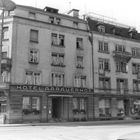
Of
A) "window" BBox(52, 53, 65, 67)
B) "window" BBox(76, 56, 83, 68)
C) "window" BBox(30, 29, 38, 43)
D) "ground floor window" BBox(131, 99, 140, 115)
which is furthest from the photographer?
"ground floor window" BBox(131, 99, 140, 115)

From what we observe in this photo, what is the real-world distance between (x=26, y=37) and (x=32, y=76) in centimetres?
557

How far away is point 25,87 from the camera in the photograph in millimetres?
33719

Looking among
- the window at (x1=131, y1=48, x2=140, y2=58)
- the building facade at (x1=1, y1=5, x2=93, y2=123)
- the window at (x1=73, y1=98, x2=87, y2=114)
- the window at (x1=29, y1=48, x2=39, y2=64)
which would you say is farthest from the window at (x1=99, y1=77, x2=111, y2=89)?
the window at (x1=29, y1=48, x2=39, y2=64)

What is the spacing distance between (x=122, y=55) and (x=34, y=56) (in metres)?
16.2

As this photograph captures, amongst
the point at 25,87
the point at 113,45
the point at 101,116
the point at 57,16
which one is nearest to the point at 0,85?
the point at 25,87

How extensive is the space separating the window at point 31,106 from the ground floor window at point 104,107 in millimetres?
10969

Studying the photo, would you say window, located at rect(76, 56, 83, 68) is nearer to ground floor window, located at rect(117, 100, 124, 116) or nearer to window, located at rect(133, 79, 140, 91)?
ground floor window, located at rect(117, 100, 124, 116)

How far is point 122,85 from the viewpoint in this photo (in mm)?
44156

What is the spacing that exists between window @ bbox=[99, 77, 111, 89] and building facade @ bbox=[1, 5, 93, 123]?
240 centimetres

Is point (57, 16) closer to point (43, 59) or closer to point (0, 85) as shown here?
point (43, 59)

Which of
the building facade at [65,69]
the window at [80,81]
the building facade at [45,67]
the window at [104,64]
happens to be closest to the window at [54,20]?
the building facade at [45,67]

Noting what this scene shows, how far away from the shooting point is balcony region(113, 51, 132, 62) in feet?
142

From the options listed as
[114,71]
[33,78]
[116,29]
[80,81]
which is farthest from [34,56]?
[116,29]

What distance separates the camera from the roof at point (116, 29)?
1700 inches
